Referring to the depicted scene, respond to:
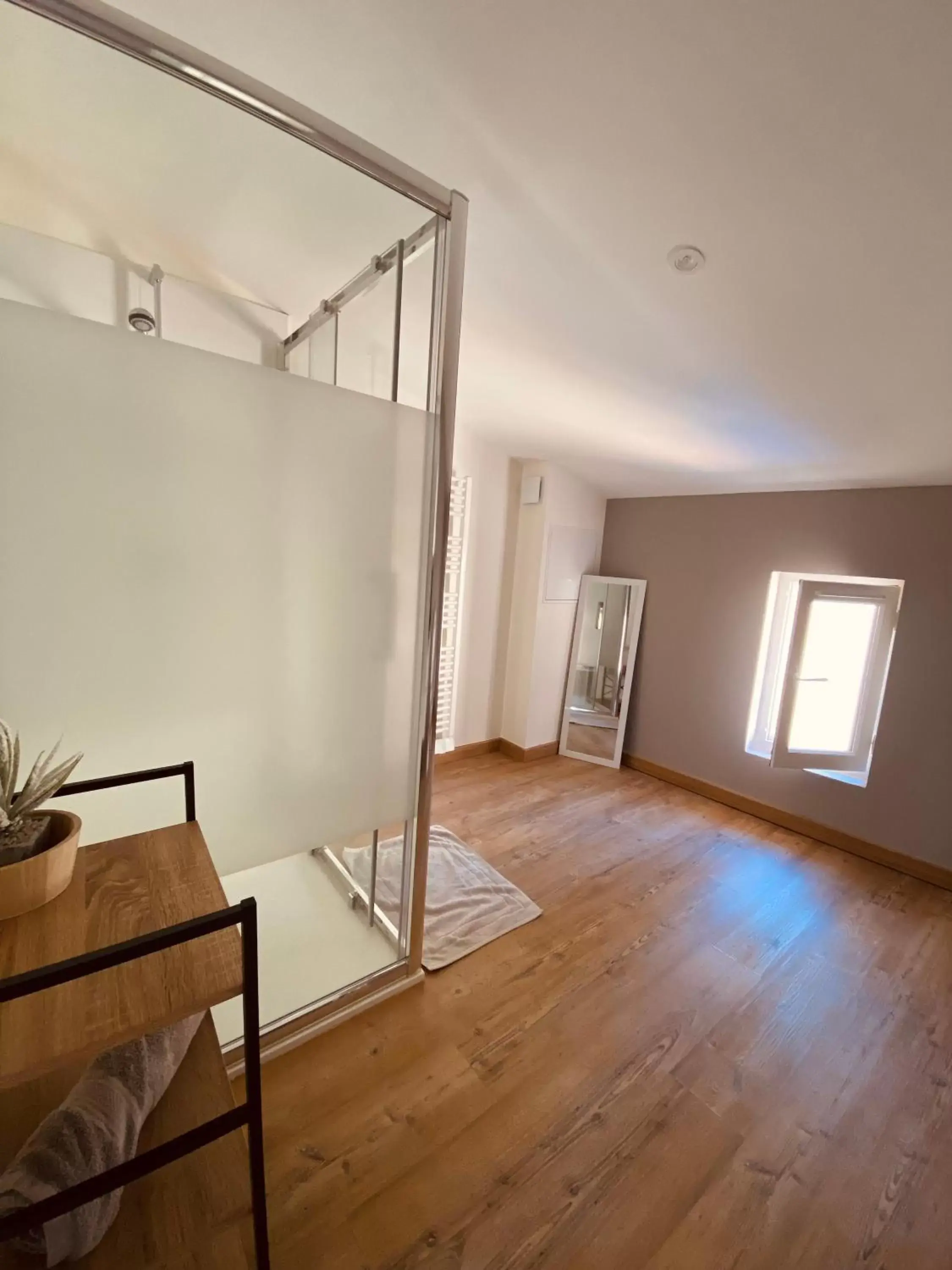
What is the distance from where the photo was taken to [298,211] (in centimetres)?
157

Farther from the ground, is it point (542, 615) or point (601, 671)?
point (542, 615)

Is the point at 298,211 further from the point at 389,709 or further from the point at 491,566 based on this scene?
the point at 491,566

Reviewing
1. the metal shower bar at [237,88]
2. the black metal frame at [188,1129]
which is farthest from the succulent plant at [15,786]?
the metal shower bar at [237,88]

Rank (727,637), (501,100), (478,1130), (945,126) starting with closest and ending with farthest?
(945,126) → (501,100) → (478,1130) → (727,637)

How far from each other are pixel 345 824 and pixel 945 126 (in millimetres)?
2079

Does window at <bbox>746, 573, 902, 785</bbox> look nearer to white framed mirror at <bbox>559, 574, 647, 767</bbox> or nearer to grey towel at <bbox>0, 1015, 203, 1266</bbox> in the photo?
white framed mirror at <bbox>559, 574, 647, 767</bbox>

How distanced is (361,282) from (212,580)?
1.22 metres

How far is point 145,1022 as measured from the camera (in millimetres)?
677

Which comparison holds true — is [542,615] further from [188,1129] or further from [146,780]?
[188,1129]

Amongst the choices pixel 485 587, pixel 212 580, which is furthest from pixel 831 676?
pixel 212 580

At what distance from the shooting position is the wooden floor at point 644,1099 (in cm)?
115

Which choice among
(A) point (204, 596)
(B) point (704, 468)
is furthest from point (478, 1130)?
(B) point (704, 468)

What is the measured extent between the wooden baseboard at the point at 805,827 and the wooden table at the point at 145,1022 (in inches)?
120

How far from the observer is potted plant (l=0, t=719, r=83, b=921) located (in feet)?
2.56
